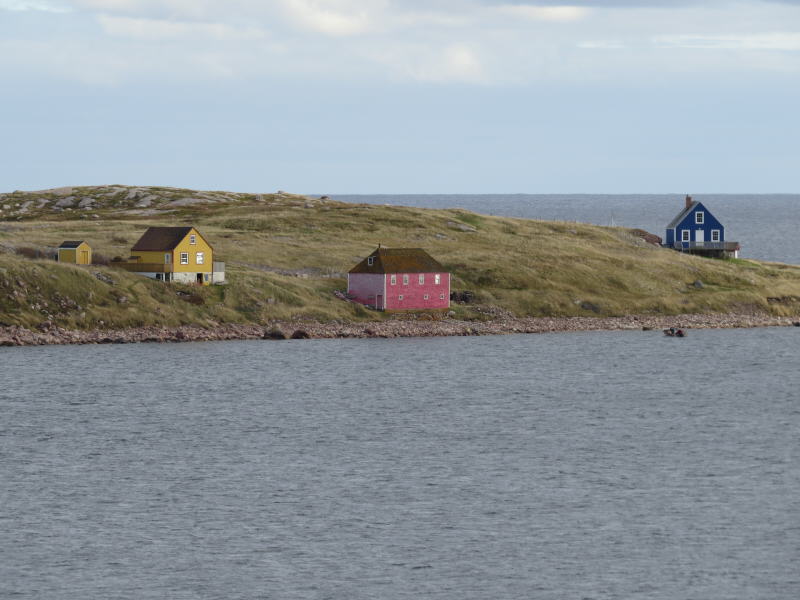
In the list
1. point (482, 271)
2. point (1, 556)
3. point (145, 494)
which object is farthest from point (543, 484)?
point (482, 271)

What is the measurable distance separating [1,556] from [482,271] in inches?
3438

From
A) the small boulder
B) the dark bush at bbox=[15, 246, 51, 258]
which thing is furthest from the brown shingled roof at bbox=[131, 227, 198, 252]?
the small boulder

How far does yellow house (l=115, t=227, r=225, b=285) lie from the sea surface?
1102 cm

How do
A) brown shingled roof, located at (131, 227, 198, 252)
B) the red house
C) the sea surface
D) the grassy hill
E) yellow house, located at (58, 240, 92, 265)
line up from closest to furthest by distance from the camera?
the sea surface < the grassy hill < brown shingled roof, located at (131, 227, 198, 252) < yellow house, located at (58, 240, 92, 265) < the red house

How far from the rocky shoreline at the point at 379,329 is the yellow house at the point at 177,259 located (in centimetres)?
708

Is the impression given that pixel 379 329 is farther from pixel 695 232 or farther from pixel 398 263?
pixel 695 232

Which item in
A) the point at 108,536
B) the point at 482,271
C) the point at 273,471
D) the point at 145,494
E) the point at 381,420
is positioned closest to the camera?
the point at 108,536

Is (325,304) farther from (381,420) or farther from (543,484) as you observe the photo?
(543,484)

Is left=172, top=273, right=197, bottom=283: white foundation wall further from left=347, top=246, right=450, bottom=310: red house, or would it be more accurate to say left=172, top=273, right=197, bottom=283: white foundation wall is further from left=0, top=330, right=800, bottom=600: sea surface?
left=347, top=246, right=450, bottom=310: red house

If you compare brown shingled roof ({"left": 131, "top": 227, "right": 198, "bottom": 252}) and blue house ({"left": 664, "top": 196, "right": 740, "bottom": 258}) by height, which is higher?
blue house ({"left": 664, "top": 196, "right": 740, "bottom": 258})

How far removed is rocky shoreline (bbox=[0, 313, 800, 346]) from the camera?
10225 cm

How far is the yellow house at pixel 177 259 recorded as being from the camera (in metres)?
113

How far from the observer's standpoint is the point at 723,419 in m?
78.4

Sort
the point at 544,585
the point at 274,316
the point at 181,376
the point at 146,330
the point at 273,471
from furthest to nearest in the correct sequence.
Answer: the point at 274,316, the point at 146,330, the point at 181,376, the point at 273,471, the point at 544,585
